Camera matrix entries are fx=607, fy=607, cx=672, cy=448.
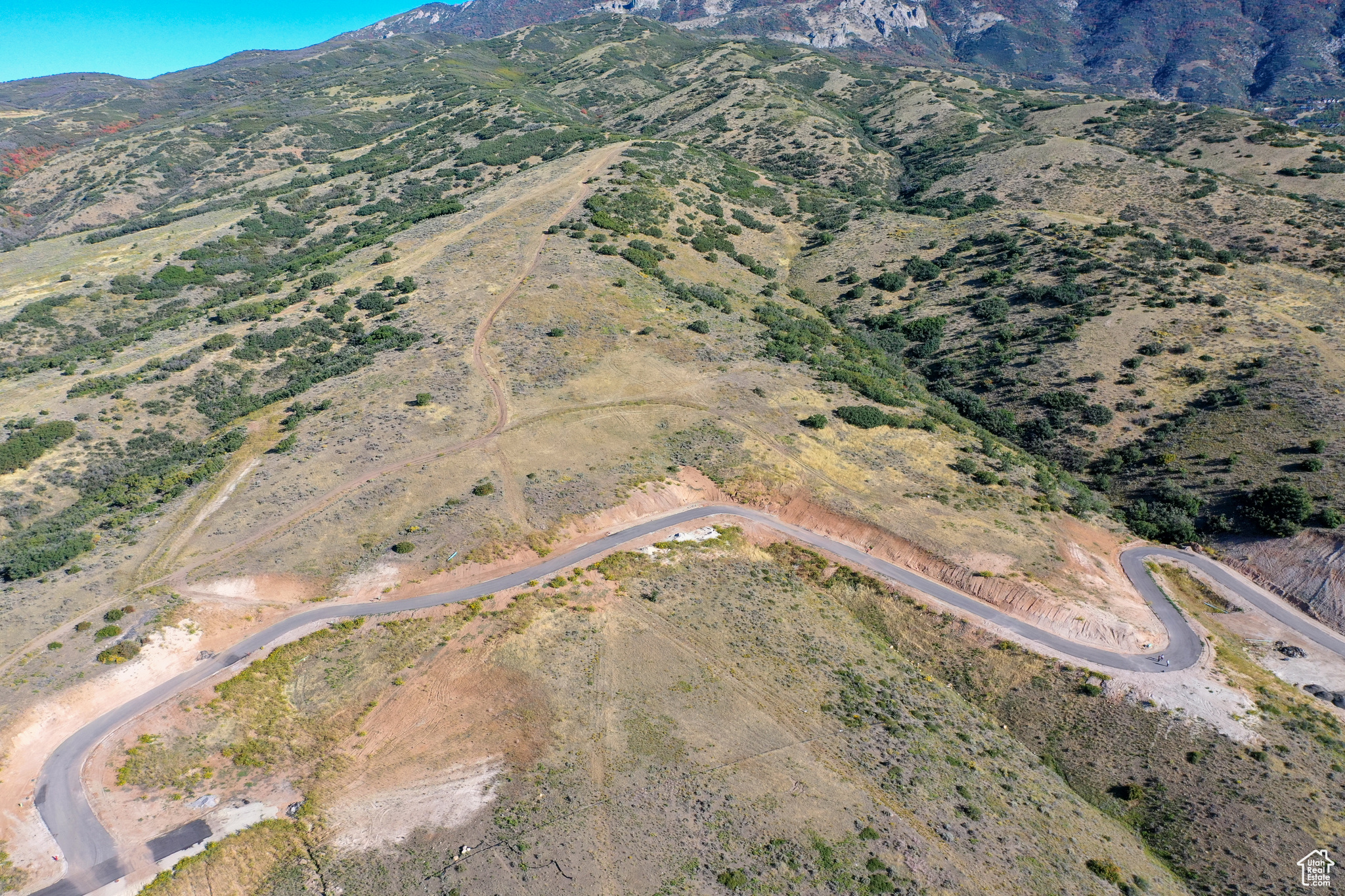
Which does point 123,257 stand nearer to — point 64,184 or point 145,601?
point 64,184

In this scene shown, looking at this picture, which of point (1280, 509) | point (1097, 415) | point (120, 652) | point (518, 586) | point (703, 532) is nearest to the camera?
point (120, 652)

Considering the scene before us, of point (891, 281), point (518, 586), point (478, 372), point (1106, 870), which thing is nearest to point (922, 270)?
point (891, 281)

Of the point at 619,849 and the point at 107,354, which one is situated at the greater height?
the point at 107,354

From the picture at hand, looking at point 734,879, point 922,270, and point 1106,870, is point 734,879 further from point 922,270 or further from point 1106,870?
point 922,270

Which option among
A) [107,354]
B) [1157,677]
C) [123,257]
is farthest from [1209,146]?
[123,257]

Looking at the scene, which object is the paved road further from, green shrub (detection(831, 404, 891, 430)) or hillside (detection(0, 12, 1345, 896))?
green shrub (detection(831, 404, 891, 430))

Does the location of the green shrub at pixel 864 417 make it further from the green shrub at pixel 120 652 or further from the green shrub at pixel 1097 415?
the green shrub at pixel 120 652
